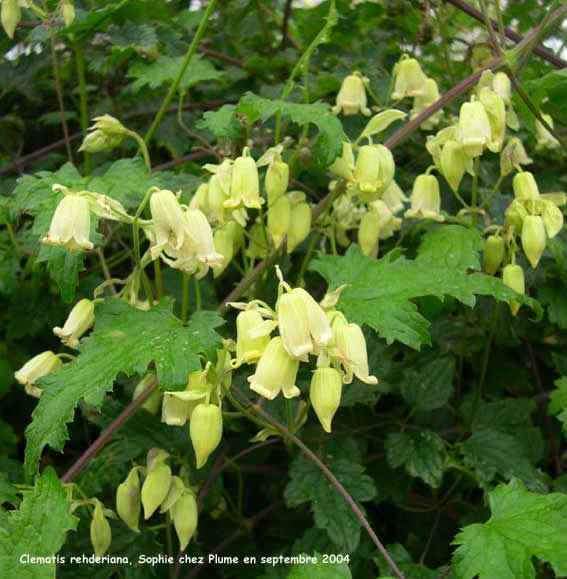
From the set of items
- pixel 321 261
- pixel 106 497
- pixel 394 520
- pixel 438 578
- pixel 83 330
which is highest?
pixel 321 261

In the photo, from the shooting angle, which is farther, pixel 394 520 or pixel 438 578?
pixel 394 520

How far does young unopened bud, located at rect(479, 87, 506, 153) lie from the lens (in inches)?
63.4

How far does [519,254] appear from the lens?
186 centimetres

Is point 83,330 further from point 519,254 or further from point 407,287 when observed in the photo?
point 519,254

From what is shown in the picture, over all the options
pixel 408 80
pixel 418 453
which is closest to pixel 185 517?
pixel 418 453

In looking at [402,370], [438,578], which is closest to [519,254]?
[402,370]

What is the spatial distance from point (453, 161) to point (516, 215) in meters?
0.18

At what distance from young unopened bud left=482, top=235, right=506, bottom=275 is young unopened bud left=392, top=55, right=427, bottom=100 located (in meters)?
0.42

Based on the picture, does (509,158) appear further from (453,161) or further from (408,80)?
(408,80)

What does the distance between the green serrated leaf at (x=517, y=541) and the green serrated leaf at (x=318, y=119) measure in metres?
0.71

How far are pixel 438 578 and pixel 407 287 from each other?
52cm

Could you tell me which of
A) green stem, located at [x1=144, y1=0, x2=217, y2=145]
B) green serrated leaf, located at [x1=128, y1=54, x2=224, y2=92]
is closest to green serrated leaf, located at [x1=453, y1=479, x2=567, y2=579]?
green stem, located at [x1=144, y1=0, x2=217, y2=145]

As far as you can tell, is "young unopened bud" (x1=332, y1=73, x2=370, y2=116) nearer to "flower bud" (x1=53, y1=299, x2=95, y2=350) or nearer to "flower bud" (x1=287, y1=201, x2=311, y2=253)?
"flower bud" (x1=287, y1=201, x2=311, y2=253)

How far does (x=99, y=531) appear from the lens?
4.67ft
